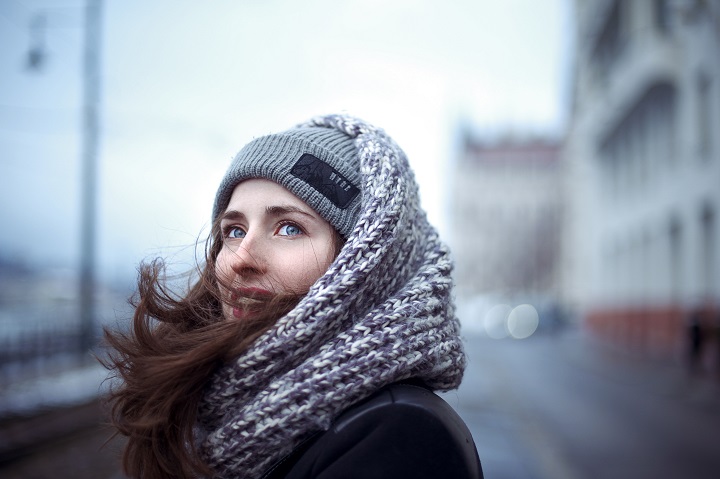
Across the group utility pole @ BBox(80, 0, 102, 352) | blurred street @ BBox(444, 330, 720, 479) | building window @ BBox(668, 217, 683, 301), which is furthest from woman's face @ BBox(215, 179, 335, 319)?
building window @ BBox(668, 217, 683, 301)

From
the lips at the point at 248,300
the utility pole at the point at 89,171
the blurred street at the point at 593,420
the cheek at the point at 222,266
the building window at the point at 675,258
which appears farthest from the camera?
the building window at the point at 675,258

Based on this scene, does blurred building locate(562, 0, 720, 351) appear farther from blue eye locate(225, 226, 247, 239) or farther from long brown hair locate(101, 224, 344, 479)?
long brown hair locate(101, 224, 344, 479)

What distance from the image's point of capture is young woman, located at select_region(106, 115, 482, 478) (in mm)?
1167

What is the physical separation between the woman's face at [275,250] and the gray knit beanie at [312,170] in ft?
0.10

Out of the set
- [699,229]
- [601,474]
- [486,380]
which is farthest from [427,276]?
[699,229]

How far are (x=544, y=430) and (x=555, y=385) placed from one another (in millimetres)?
5483

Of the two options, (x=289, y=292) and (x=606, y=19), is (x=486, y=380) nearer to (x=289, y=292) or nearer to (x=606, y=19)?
(x=289, y=292)

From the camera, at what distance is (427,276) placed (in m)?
1.37

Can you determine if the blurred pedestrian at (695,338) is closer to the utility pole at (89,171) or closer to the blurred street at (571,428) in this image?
the blurred street at (571,428)

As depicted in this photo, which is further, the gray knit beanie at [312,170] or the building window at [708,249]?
the building window at [708,249]

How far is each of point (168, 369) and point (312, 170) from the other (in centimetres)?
49

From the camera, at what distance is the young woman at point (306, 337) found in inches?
45.9

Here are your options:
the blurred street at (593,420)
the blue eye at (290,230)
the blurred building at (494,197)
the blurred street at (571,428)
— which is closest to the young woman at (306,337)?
the blue eye at (290,230)

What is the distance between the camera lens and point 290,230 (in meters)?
1.43
